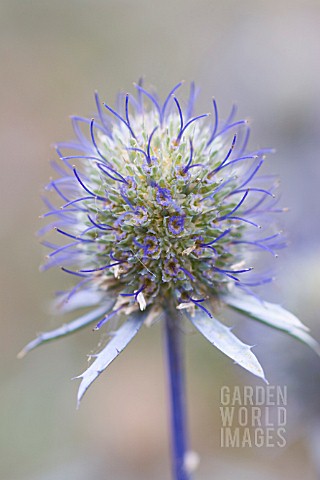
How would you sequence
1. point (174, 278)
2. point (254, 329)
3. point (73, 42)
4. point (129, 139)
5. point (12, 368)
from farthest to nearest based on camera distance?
1. point (73, 42)
2. point (12, 368)
3. point (254, 329)
4. point (129, 139)
5. point (174, 278)

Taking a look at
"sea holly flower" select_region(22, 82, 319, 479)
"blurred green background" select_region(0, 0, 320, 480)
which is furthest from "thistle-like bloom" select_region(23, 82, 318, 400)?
"blurred green background" select_region(0, 0, 320, 480)

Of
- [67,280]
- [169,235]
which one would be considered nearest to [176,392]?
[169,235]

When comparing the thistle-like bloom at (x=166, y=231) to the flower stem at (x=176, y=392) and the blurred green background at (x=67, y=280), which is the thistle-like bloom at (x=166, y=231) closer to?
the flower stem at (x=176, y=392)

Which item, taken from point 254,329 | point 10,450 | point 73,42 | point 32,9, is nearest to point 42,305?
point 10,450

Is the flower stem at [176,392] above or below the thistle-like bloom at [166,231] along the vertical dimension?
below

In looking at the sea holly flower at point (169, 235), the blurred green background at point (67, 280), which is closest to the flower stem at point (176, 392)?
the sea holly flower at point (169, 235)

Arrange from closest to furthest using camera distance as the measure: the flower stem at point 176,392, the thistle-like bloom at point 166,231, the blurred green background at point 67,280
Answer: the thistle-like bloom at point 166,231, the flower stem at point 176,392, the blurred green background at point 67,280

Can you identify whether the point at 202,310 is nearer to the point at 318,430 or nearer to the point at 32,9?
the point at 318,430
